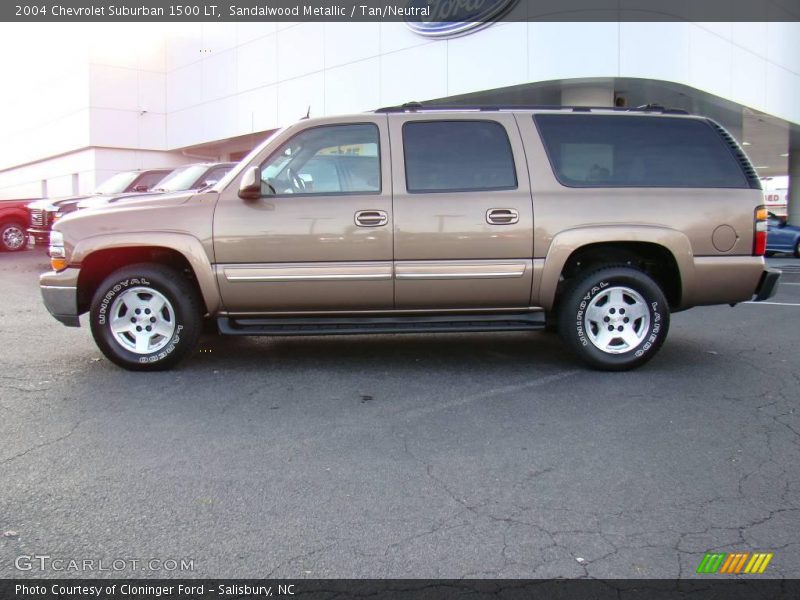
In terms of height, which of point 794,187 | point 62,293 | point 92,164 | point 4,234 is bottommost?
point 62,293

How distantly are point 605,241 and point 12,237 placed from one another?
615 inches

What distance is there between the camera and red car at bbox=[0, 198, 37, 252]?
1670 centimetres

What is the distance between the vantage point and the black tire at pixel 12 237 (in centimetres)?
1672

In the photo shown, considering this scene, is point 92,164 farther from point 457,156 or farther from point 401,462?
point 401,462

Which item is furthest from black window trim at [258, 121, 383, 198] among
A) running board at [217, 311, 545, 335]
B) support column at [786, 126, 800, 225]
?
support column at [786, 126, 800, 225]

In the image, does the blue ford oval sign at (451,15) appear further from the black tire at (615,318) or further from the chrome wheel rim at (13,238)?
the black tire at (615,318)

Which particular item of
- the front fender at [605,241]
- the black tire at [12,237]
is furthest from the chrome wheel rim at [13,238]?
the front fender at [605,241]

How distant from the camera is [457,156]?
5.65 metres

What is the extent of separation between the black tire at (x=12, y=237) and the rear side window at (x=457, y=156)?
568 inches

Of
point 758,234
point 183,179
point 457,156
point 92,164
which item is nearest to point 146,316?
point 457,156

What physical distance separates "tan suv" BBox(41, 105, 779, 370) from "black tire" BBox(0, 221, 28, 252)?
12.9 metres

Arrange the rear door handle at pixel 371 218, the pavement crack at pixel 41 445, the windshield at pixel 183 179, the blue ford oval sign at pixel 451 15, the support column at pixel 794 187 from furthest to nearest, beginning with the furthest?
1. the support column at pixel 794 187
2. the blue ford oval sign at pixel 451 15
3. the windshield at pixel 183 179
4. the rear door handle at pixel 371 218
5. the pavement crack at pixel 41 445
